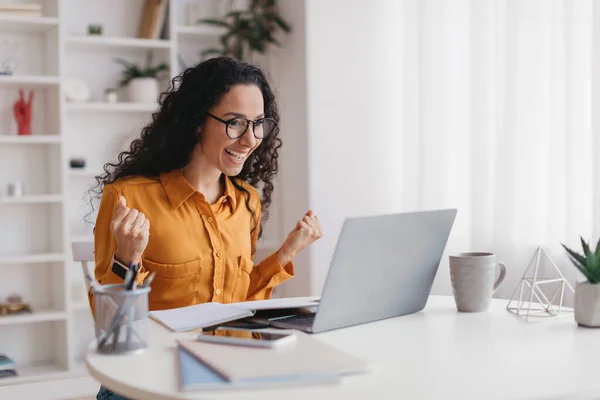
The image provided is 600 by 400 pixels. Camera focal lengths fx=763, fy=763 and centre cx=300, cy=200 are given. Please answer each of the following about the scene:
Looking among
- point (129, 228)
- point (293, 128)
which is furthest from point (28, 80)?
point (129, 228)

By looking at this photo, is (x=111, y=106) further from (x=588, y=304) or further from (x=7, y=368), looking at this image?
(x=588, y=304)

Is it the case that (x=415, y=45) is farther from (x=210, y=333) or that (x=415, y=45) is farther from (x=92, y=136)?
(x=210, y=333)

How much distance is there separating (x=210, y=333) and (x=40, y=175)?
106 inches

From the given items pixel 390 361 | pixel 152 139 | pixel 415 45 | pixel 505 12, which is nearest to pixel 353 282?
pixel 390 361

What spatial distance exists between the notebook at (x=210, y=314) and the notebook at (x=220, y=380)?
0.31m

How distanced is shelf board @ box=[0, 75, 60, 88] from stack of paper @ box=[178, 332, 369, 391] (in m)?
2.60

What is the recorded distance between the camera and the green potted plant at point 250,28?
379cm

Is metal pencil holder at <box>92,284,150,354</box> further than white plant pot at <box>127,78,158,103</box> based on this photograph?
No

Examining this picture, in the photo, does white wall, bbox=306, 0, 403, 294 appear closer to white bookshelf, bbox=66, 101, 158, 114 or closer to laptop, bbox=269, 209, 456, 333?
white bookshelf, bbox=66, 101, 158, 114

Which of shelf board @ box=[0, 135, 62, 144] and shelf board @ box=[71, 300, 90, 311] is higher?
shelf board @ box=[0, 135, 62, 144]

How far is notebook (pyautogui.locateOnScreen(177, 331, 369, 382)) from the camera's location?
3.47 feet

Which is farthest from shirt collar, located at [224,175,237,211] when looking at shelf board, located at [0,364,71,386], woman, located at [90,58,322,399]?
shelf board, located at [0,364,71,386]

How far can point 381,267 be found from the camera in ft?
4.62

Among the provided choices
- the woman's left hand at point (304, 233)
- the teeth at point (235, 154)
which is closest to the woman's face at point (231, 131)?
the teeth at point (235, 154)
